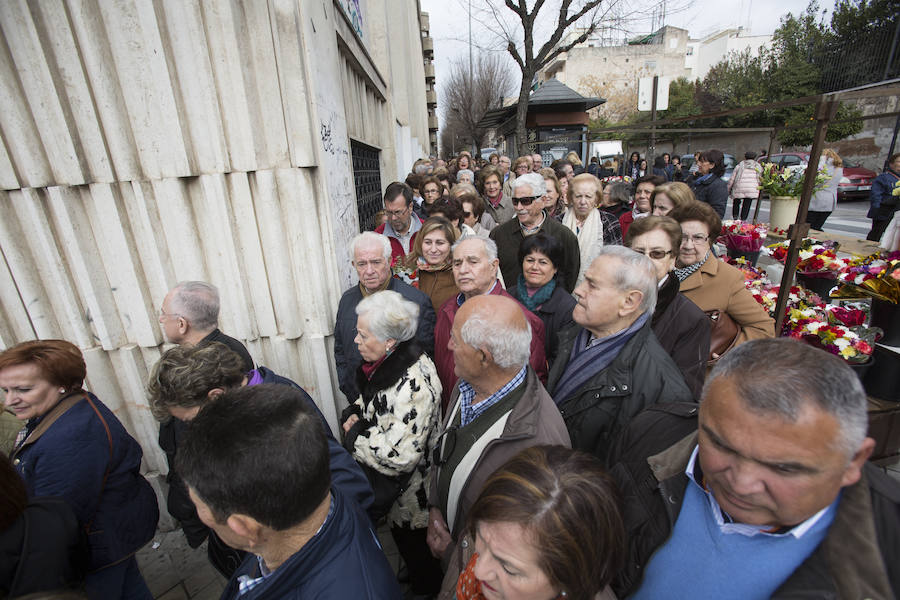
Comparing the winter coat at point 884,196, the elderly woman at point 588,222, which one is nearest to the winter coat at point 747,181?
the winter coat at point 884,196

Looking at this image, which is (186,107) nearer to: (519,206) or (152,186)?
(152,186)

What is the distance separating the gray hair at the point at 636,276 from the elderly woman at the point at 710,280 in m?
0.74

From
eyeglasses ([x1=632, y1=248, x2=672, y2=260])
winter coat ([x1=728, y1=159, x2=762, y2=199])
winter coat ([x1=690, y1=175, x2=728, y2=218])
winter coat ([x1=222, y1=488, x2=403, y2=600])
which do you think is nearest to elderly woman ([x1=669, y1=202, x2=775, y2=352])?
eyeglasses ([x1=632, y1=248, x2=672, y2=260])

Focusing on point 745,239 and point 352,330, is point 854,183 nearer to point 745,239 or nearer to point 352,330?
point 745,239

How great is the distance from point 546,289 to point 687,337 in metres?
0.92

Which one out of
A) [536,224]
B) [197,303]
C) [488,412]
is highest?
[536,224]

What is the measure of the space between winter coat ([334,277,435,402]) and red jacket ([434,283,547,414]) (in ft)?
0.31

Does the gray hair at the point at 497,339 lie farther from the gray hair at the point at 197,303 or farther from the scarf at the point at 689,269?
the scarf at the point at 689,269

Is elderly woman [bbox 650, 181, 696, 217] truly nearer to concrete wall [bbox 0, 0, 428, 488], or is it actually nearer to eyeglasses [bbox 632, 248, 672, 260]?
eyeglasses [bbox 632, 248, 672, 260]

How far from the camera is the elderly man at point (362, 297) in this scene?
2.75m

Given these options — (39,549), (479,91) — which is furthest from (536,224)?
(479,91)

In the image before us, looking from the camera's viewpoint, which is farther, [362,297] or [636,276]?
[362,297]

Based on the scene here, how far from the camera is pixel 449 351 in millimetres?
2592

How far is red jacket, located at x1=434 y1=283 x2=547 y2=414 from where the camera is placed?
8.04ft
